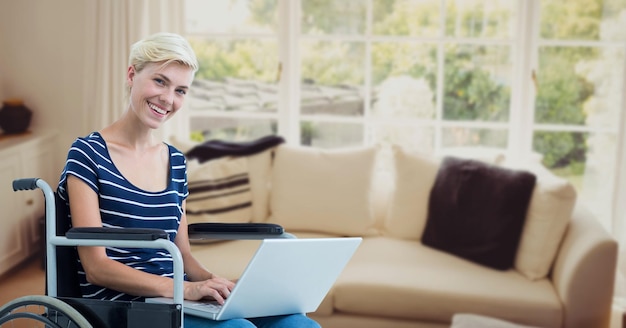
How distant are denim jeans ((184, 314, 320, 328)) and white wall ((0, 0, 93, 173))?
2.80 m

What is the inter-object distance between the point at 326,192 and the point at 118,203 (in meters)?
1.84

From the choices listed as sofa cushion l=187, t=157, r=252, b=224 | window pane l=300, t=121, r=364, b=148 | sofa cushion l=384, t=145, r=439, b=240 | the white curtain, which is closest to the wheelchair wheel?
sofa cushion l=187, t=157, r=252, b=224

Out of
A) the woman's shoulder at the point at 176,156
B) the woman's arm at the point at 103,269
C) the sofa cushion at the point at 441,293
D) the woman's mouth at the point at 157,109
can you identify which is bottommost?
the sofa cushion at the point at 441,293

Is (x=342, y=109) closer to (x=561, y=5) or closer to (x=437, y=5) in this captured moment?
(x=437, y=5)

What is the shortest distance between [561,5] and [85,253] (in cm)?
287

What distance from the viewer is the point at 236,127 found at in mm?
4328

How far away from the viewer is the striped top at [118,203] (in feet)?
6.12

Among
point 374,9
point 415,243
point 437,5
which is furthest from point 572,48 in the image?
point 415,243

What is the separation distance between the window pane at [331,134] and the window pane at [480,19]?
2.30 ft

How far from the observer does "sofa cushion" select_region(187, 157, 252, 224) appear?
358 cm

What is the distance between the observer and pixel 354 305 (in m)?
3.18

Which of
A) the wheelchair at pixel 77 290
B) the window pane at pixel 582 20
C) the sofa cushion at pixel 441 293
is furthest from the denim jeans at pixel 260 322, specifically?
the window pane at pixel 582 20

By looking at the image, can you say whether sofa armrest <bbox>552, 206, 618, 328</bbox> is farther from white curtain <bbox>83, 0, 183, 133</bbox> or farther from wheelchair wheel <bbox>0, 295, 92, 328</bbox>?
white curtain <bbox>83, 0, 183, 133</bbox>

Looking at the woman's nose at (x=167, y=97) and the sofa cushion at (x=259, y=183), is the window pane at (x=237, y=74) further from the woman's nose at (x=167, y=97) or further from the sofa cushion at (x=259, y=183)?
the woman's nose at (x=167, y=97)
